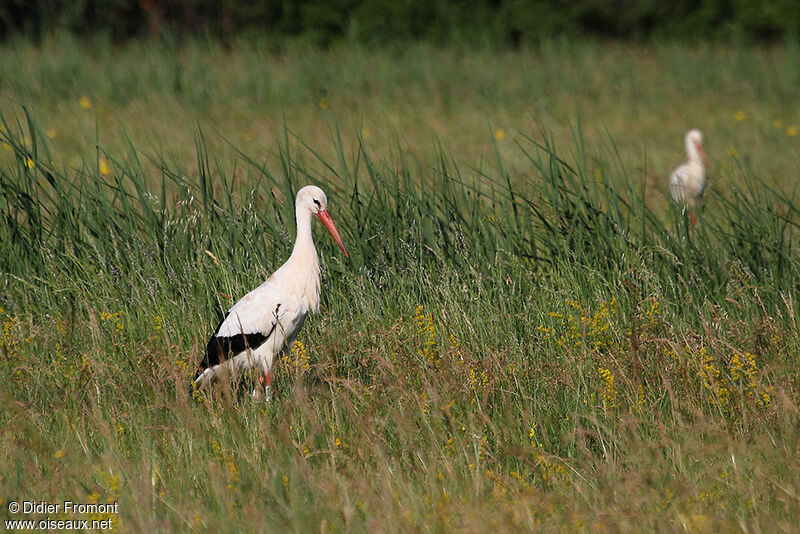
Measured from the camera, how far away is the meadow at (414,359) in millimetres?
3166

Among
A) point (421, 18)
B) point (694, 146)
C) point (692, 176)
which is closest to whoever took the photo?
point (692, 176)

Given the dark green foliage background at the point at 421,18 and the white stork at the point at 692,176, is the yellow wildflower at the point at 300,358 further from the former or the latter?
the dark green foliage background at the point at 421,18

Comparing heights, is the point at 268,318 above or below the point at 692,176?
above

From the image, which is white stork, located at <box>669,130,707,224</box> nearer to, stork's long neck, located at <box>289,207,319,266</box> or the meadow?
the meadow

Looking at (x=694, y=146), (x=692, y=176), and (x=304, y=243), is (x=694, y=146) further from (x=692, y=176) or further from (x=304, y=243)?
(x=304, y=243)

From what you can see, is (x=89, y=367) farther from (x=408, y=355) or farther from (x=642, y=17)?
(x=642, y=17)

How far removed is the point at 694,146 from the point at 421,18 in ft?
37.0

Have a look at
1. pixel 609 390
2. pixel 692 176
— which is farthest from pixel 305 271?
pixel 692 176

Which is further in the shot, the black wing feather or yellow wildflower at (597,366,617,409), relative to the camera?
the black wing feather

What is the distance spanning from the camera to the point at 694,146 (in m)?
9.96

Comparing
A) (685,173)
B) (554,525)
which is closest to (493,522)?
(554,525)

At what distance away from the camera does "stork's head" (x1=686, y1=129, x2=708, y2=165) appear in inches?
387

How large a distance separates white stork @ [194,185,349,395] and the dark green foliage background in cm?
1514

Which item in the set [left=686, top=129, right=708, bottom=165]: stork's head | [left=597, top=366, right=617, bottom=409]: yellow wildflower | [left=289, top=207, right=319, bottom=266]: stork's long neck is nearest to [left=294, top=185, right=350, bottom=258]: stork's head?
[left=289, top=207, right=319, bottom=266]: stork's long neck
